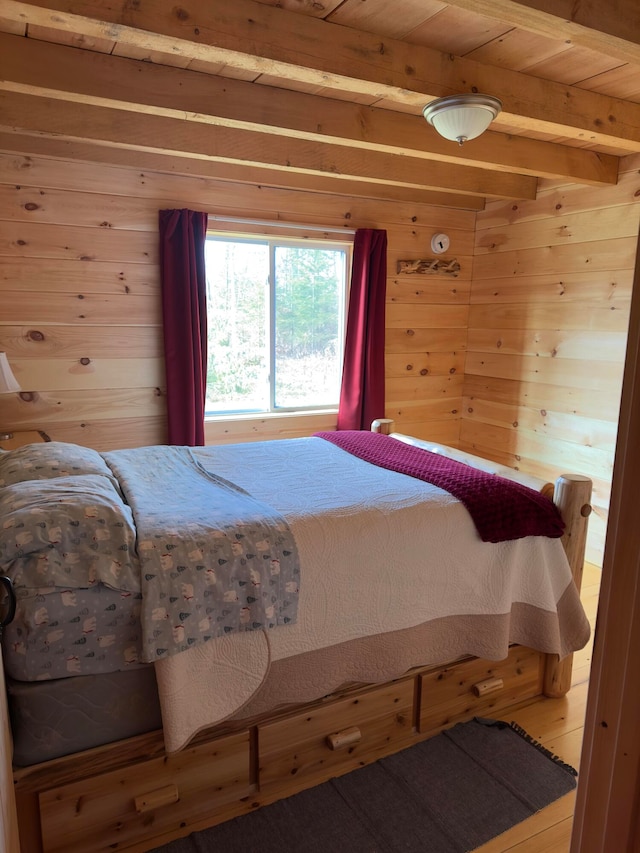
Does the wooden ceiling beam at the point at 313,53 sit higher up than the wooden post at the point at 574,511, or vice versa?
the wooden ceiling beam at the point at 313,53

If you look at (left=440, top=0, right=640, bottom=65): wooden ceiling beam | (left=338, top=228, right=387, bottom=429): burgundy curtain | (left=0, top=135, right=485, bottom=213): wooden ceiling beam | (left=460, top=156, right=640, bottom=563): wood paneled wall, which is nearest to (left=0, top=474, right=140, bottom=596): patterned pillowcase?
(left=440, top=0, right=640, bottom=65): wooden ceiling beam

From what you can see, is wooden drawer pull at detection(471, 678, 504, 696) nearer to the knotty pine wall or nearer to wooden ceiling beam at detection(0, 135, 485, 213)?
the knotty pine wall

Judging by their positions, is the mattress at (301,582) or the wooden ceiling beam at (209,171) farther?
the wooden ceiling beam at (209,171)

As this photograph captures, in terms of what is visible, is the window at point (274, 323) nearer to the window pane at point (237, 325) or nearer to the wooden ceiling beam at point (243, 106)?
the window pane at point (237, 325)

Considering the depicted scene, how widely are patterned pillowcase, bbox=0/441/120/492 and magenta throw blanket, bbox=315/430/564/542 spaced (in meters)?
1.14

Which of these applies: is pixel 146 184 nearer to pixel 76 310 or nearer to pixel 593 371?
pixel 76 310

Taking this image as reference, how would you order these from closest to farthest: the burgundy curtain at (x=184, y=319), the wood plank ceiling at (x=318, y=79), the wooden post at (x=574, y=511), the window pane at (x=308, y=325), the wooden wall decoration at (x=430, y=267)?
the wood plank ceiling at (x=318, y=79), the wooden post at (x=574, y=511), the burgundy curtain at (x=184, y=319), the window pane at (x=308, y=325), the wooden wall decoration at (x=430, y=267)

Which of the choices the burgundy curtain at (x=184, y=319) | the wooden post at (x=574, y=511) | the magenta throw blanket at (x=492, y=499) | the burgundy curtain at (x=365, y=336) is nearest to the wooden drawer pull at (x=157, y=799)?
the magenta throw blanket at (x=492, y=499)

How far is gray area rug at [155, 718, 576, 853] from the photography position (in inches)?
64.2

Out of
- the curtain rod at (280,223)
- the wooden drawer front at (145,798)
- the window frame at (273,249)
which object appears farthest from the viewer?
the window frame at (273,249)

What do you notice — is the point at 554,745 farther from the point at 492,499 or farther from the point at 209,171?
the point at 209,171

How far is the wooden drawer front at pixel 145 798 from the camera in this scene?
148 centimetres

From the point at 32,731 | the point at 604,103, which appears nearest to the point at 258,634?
the point at 32,731

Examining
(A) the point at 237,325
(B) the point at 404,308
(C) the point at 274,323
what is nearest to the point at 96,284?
(A) the point at 237,325
